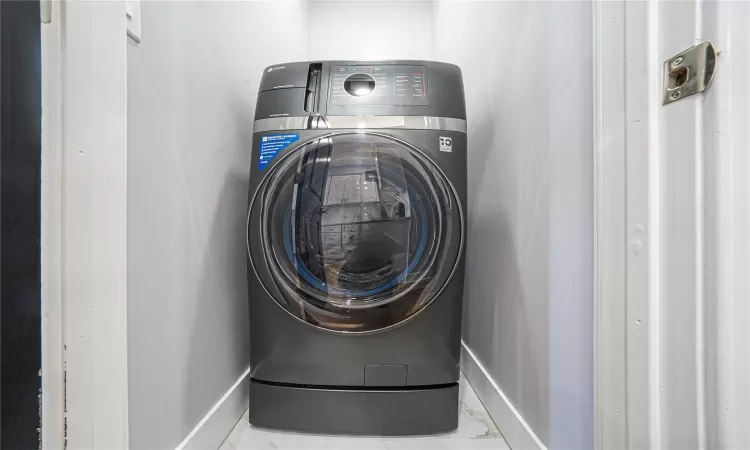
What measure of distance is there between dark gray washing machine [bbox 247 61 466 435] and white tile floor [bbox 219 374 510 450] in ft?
0.09

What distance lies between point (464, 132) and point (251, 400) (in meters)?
0.93

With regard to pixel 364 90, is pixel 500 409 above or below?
below

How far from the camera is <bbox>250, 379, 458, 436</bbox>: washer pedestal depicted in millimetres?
913

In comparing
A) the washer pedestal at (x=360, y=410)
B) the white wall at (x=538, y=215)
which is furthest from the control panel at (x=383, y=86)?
the washer pedestal at (x=360, y=410)

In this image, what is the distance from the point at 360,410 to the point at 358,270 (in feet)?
1.21

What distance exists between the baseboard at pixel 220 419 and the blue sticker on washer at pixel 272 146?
0.62 metres

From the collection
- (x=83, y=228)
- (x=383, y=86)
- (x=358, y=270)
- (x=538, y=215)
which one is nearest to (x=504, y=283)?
(x=538, y=215)

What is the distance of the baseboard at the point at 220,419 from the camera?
77 cm

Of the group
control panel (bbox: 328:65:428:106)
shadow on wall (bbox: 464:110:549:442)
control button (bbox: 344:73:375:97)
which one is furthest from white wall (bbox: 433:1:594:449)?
control button (bbox: 344:73:375:97)

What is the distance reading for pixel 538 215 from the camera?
77 centimetres

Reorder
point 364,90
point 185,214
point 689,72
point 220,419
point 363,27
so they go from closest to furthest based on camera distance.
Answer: point 689,72 < point 185,214 < point 220,419 < point 364,90 < point 363,27

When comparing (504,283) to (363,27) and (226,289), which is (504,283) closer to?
(226,289)

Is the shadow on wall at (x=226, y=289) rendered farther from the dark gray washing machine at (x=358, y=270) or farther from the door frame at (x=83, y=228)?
the door frame at (x=83, y=228)

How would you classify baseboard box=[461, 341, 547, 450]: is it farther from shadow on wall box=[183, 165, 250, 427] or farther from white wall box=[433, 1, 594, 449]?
shadow on wall box=[183, 165, 250, 427]
